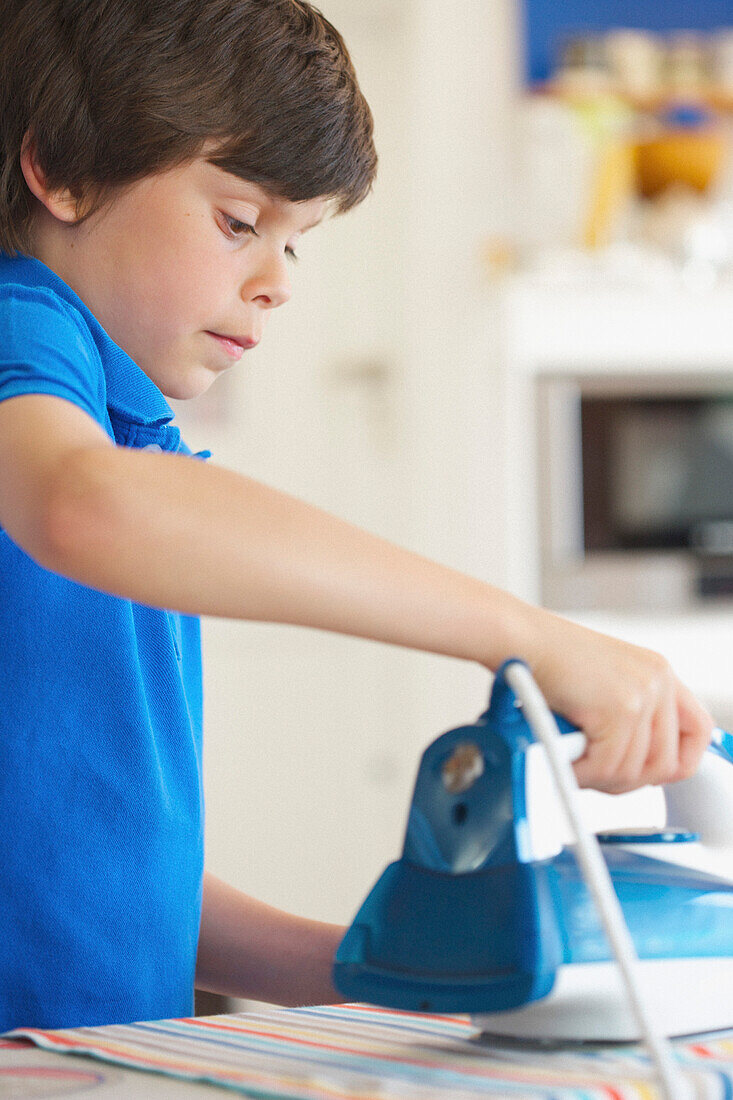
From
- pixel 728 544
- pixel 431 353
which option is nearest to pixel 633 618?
pixel 728 544

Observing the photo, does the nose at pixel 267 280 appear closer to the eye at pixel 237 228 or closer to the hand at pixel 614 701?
the eye at pixel 237 228

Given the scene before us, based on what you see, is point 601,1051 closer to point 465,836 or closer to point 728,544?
point 465,836

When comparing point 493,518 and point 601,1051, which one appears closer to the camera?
point 601,1051

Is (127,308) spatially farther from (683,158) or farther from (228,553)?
(683,158)

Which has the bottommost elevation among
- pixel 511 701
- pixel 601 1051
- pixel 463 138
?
pixel 601 1051

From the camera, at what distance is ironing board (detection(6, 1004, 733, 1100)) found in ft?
1.51

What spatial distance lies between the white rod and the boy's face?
0.31 meters

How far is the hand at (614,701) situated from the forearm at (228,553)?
0.06m

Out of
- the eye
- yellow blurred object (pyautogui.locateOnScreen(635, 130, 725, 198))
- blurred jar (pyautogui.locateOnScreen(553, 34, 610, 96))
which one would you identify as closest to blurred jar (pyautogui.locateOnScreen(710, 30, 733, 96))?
yellow blurred object (pyautogui.locateOnScreen(635, 130, 725, 198))

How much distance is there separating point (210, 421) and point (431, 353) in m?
0.45

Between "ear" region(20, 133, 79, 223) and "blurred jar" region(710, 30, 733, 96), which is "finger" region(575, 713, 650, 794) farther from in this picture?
"blurred jar" region(710, 30, 733, 96)

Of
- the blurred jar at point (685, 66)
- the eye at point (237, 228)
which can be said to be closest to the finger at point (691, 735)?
the eye at point (237, 228)

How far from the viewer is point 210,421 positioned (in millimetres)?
2430

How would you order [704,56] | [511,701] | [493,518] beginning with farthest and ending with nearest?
[704,56]
[493,518]
[511,701]
